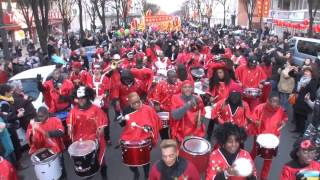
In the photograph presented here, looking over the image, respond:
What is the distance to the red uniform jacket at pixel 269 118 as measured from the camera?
18.8 ft

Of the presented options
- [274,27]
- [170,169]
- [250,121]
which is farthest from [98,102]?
[274,27]

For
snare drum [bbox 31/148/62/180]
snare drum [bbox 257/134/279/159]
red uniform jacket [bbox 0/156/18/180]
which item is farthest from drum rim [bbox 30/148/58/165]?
snare drum [bbox 257/134/279/159]

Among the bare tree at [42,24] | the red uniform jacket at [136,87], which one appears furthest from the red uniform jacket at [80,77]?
the bare tree at [42,24]

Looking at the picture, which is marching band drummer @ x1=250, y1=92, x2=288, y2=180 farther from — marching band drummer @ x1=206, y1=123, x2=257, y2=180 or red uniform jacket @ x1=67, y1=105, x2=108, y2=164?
red uniform jacket @ x1=67, y1=105, x2=108, y2=164

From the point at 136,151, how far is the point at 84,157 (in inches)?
30.1

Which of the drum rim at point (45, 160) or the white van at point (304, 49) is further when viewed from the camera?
the white van at point (304, 49)

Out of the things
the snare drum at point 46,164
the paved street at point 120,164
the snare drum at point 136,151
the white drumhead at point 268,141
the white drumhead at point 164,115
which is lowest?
the paved street at point 120,164

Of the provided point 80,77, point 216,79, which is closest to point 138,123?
point 216,79

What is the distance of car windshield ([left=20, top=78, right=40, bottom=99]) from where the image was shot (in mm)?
8909

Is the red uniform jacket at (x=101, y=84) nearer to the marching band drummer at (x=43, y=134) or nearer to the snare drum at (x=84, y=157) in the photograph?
the marching band drummer at (x=43, y=134)

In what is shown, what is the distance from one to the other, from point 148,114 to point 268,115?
6.29 ft

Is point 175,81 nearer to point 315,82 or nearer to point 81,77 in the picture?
point 81,77

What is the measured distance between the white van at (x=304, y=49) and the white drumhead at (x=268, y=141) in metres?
10.1

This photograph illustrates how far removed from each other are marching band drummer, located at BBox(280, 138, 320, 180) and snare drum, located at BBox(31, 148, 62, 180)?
11.2 feet
